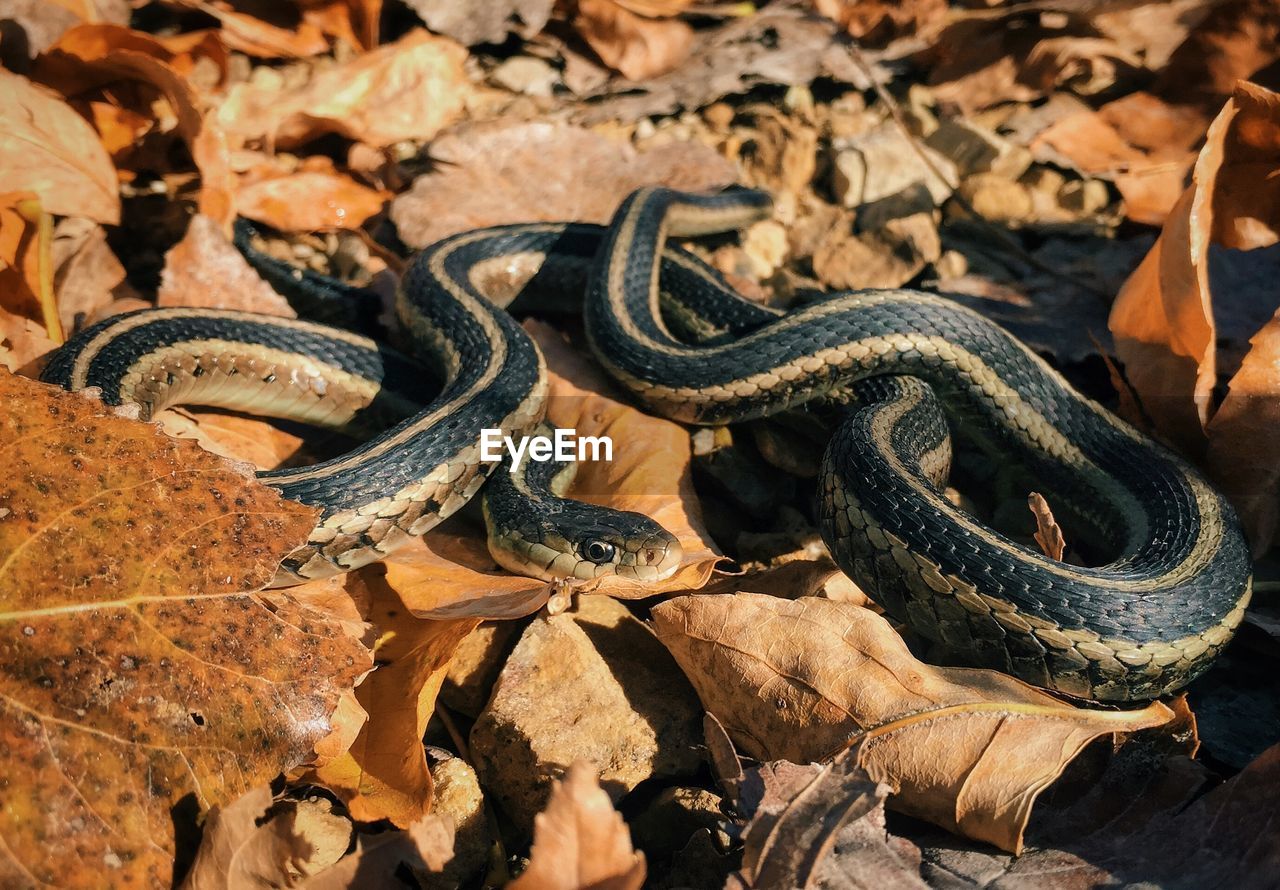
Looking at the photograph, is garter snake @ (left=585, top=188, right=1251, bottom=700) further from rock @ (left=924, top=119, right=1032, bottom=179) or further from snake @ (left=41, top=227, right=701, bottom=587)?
rock @ (left=924, top=119, right=1032, bottom=179)

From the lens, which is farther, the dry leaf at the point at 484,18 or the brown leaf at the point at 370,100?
the dry leaf at the point at 484,18

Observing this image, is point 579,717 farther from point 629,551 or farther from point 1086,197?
point 1086,197

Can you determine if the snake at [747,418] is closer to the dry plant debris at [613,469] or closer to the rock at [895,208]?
the dry plant debris at [613,469]

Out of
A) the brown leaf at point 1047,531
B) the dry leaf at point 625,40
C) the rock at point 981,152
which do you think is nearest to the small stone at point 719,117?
the dry leaf at point 625,40

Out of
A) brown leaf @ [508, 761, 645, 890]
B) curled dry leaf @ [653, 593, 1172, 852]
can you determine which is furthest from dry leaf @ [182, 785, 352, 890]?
curled dry leaf @ [653, 593, 1172, 852]

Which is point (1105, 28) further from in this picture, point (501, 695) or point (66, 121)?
point (66, 121)

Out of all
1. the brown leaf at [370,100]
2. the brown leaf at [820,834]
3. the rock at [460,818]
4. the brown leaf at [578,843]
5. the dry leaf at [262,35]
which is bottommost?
the rock at [460,818]

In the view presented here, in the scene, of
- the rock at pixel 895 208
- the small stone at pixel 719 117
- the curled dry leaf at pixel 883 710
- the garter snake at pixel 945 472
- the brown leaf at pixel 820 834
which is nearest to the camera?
the brown leaf at pixel 820 834
